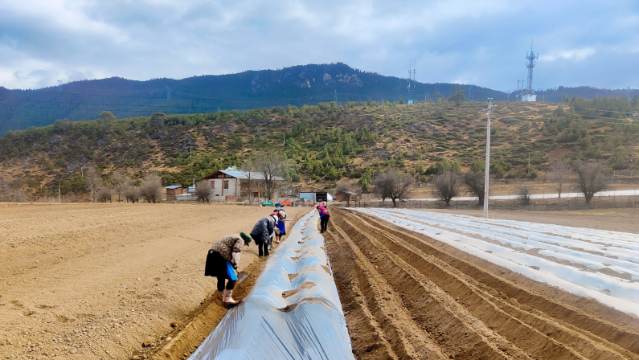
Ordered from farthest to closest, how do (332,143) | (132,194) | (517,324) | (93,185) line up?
(332,143)
(93,185)
(132,194)
(517,324)

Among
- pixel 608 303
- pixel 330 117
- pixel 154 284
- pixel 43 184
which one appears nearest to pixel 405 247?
pixel 608 303

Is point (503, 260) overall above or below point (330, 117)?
below

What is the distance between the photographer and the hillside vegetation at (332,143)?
5528 cm

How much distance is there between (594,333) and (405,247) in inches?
252

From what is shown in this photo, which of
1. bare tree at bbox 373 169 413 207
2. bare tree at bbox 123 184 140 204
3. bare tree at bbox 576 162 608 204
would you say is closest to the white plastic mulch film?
bare tree at bbox 576 162 608 204

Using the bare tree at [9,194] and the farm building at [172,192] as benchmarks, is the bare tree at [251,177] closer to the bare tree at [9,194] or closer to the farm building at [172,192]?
the farm building at [172,192]

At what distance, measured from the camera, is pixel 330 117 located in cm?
9500

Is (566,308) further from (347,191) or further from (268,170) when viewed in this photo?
(268,170)

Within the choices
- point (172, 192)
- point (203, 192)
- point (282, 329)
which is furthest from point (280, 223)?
point (172, 192)

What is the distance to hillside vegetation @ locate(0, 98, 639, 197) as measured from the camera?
55281 mm

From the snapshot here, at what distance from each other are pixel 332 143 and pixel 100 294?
6909 centimetres

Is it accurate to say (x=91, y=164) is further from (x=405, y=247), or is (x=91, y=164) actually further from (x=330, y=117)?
(x=405, y=247)

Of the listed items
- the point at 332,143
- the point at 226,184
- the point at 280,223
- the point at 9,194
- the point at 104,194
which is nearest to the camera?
the point at 280,223

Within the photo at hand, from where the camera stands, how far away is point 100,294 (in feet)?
21.6
